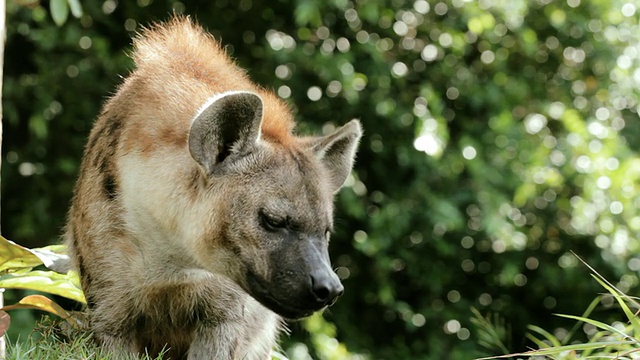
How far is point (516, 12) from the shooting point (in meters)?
7.10

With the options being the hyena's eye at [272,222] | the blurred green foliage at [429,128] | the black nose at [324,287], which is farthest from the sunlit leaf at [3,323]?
the blurred green foliage at [429,128]

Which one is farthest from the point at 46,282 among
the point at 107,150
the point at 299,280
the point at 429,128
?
the point at 429,128

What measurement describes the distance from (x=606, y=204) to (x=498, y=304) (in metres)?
1.22

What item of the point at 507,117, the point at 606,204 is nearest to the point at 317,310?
the point at 507,117

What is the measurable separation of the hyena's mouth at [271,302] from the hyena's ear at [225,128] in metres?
0.44

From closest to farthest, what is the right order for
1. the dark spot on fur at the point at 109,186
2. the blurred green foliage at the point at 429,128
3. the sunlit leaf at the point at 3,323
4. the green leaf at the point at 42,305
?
1. the sunlit leaf at the point at 3,323
2. the green leaf at the point at 42,305
3. the dark spot on fur at the point at 109,186
4. the blurred green foliage at the point at 429,128

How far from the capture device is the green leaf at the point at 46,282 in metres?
4.16

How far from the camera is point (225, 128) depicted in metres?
3.93

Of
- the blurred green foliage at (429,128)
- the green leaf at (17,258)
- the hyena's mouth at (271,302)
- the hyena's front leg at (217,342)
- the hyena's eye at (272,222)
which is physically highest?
the hyena's eye at (272,222)

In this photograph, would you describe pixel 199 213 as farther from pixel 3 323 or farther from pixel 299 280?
pixel 3 323

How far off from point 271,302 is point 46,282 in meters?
1.00

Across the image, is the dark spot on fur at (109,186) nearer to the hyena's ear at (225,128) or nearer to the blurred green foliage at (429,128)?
the hyena's ear at (225,128)

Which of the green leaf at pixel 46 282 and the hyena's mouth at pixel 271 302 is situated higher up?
the hyena's mouth at pixel 271 302

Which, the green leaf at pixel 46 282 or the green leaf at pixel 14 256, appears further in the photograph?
the green leaf at pixel 46 282
